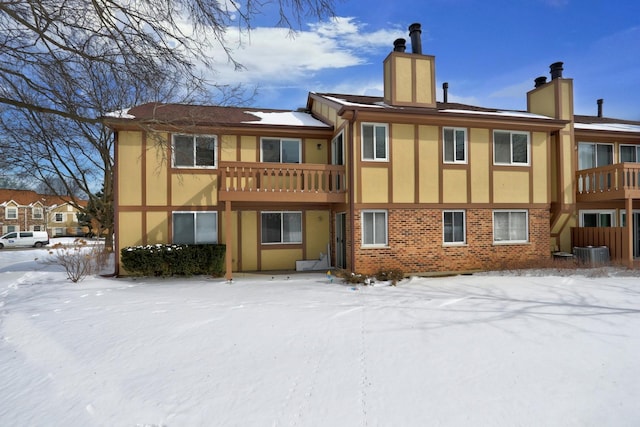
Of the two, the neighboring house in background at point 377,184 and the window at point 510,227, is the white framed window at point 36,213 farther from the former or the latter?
the window at point 510,227

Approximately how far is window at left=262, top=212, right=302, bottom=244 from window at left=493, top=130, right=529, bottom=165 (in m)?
7.52

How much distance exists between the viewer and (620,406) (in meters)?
3.71

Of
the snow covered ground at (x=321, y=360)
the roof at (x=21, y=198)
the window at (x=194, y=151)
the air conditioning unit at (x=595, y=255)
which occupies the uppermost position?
the roof at (x=21, y=198)

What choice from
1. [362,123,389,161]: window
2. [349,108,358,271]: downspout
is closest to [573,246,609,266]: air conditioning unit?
[362,123,389,161]: window

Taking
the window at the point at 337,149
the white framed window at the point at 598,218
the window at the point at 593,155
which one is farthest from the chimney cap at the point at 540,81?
the window at the point at 337,149

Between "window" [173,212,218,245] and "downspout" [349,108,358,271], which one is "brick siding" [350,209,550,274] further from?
"window" [173,212,218,245]

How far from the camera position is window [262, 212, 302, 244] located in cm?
1339

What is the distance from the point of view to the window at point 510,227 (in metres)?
12.7

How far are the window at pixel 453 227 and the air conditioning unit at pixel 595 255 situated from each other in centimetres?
460

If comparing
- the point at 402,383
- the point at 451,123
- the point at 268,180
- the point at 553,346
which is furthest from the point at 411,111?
the point at 402,383

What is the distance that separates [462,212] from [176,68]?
32.2ft

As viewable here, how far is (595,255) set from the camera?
502 inches

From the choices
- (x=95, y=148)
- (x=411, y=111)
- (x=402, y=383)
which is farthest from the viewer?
(x=95, y=148)

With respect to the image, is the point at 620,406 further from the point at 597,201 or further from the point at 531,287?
the point at 597,201
